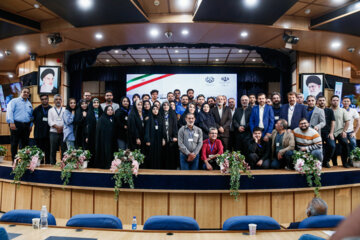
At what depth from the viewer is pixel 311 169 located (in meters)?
3.85

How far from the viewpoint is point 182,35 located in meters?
6.33

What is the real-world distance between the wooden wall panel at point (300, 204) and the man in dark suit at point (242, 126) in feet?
4.66

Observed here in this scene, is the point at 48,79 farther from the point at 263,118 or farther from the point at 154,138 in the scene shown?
the point at 263,118

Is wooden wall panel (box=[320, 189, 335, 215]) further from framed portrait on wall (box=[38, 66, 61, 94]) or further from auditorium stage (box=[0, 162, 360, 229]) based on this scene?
framed portrait on wall (box=[38, 66, 61, 94])

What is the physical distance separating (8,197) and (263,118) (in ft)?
15.4

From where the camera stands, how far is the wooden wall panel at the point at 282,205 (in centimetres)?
379

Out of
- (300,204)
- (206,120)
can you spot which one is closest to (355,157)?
(300,204)

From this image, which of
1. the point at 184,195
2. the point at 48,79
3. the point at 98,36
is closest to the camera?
the point at 184,195

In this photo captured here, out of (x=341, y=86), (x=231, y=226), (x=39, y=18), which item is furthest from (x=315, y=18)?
(x=39, y=18)

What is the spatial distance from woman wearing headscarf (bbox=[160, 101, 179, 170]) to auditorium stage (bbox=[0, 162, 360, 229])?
54.5 inches

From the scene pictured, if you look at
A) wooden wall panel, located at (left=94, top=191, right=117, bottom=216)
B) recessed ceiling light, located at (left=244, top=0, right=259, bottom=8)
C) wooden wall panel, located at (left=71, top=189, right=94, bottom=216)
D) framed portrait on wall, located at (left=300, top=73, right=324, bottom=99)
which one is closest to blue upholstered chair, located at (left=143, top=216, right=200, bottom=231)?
wooden wall panel, located at (left=94, top=191, right=117, bottom=216)

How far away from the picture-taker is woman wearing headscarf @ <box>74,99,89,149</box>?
5.25 metres

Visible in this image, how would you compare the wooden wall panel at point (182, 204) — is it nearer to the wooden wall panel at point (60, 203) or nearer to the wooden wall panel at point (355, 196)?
the wooden wall panel at point (60, 203)

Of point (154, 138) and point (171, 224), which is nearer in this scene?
point (171, 224)
